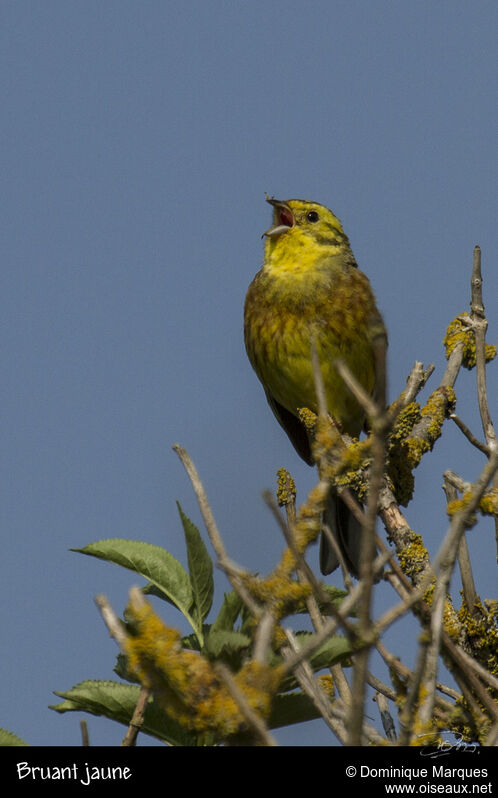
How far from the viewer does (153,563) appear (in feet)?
8.24

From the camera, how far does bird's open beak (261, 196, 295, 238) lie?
18.8ft

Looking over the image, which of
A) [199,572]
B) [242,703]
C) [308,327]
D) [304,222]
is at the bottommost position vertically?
[242,703]

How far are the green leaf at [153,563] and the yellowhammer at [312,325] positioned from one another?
260 centimetres

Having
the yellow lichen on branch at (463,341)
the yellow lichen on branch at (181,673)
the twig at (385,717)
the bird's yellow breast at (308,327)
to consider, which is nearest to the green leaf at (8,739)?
the yellow lichen on branch at (181,673)

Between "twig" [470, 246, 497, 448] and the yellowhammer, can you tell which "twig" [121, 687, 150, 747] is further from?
the yellowhammer

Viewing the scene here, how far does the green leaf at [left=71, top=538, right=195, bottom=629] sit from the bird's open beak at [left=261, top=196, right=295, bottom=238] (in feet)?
11.2

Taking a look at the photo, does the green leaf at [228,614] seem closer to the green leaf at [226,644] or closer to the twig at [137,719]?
the green leaf at [226,644]

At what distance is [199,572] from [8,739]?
537 millimetres

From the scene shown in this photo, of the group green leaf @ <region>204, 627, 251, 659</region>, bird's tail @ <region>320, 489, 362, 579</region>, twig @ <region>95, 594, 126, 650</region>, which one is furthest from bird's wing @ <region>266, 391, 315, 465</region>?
twig @ <region>95, 594, 126, 650</region>

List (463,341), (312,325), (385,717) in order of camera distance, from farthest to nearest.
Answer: (312,325)
(463,341)
(385,717)

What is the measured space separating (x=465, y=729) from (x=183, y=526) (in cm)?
83

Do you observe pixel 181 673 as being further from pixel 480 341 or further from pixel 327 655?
pixel 480 341

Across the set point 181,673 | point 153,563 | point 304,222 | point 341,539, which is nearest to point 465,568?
point 153,563
